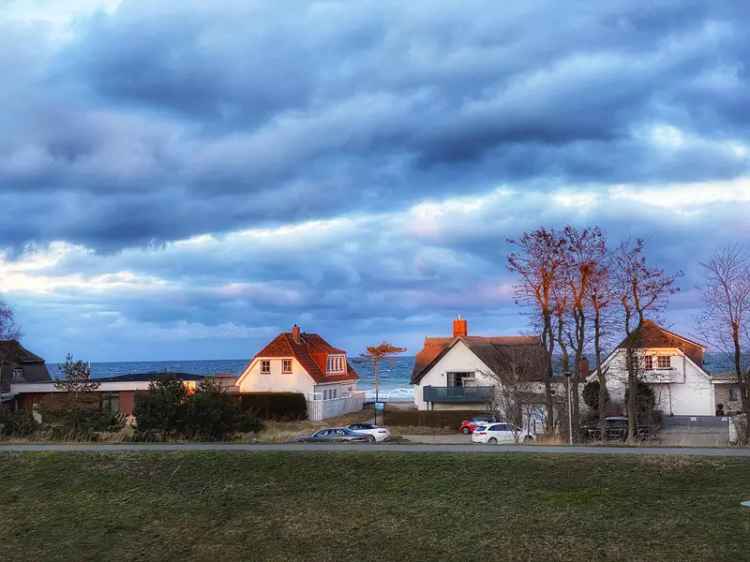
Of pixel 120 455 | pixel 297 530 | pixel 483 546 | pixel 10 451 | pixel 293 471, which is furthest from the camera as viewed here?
pixel 10 451

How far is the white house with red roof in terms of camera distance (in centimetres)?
5934

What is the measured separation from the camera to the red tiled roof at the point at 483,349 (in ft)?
182

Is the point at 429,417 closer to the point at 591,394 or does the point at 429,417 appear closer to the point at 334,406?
the point at 591,394

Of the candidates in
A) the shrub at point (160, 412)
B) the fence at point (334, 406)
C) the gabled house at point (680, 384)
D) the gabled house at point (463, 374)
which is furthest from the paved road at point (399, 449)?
the fence at point (334, 406)

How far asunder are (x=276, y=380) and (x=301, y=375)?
2163 millimetres

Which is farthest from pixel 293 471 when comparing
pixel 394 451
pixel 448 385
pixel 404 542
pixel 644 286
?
pixel 448 385

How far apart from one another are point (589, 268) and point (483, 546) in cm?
2175

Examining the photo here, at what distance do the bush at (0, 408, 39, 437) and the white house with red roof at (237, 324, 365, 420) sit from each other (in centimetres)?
3163

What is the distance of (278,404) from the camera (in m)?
55.4

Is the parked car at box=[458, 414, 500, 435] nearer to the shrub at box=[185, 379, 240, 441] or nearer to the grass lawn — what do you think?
the shrub at box=[185, 379, 240, 441]

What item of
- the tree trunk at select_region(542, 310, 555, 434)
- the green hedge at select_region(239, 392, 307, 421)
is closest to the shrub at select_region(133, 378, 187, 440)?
the tree trunk at select_region(542, 310, 555, 434)

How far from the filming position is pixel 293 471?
1727 centimetres

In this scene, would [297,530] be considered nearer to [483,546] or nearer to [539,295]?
[483,546]

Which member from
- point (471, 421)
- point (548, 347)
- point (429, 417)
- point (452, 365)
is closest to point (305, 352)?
point (452, 365)
